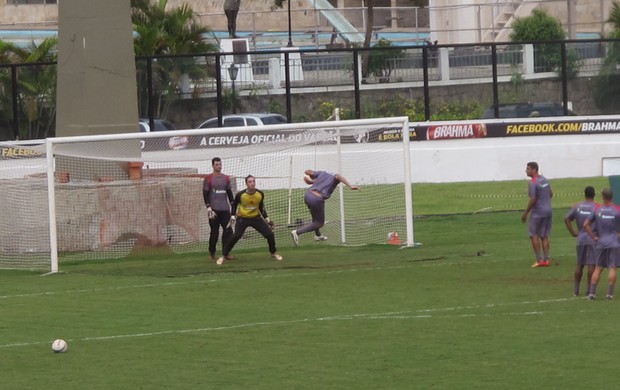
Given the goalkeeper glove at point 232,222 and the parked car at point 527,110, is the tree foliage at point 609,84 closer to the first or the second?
the parked car at point 527,110

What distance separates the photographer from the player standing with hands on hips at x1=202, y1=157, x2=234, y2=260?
25.8 meters

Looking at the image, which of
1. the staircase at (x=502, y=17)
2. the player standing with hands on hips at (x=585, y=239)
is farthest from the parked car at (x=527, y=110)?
the player standing with hands on hips at (x=585, y=239)

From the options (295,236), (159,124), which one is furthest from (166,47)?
(295,236)

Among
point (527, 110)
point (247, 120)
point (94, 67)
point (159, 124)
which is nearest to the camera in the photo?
point (94, 67)

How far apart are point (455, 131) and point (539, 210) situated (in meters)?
18.7

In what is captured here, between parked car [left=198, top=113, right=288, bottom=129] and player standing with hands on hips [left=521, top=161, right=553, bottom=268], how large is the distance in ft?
61.2

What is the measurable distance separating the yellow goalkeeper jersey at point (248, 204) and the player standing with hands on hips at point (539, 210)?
506cm

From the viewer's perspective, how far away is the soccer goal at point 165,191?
26.6 m

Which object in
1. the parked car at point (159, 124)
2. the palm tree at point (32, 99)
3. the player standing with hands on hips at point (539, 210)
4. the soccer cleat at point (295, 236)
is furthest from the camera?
the parked car at point (159, 124)

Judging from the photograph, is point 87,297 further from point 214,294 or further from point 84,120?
point 84,120

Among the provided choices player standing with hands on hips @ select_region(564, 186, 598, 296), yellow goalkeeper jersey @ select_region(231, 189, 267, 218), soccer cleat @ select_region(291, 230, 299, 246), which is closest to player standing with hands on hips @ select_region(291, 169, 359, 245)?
soccer cleat @ select_region(291, 230, 299, 246)

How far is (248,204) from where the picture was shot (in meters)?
25.1

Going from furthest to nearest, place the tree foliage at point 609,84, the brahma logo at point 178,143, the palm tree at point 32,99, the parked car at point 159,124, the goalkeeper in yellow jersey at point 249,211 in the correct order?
the tree foliage at point 609,84, the parked car at point 159,124, the palm tree at point 32,99, the brahma logo at point 178,143, the goalkeeper in yellow jersey at point 249,211

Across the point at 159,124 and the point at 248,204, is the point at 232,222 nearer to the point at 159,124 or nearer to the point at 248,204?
the point at 248,204
